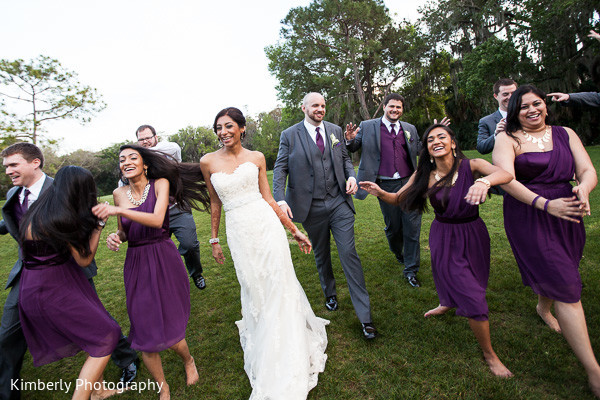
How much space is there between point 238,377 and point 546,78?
22965 millimetres

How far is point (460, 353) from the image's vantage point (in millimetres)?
3053

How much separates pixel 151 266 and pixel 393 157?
343 centimetres

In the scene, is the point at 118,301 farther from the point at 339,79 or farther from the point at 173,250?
the point at 339,79

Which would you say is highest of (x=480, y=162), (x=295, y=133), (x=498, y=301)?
(x=295, y=133)

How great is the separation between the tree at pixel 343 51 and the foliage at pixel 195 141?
33.5m

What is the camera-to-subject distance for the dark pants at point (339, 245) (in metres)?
3.58

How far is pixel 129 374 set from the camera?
10.8ft

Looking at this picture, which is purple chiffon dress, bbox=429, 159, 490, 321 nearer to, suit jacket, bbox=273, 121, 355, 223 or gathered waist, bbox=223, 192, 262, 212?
suit jacket, bbox=273, 121, 355, 223

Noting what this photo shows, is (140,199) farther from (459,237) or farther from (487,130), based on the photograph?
(487,130)

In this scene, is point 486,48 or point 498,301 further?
point 486,48

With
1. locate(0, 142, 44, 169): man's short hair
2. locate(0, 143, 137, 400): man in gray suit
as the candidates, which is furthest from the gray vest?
locate(0, 142, 44, 169): man's short hair

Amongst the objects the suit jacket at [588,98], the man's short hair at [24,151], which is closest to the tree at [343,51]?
the suit jacket at [588,98]

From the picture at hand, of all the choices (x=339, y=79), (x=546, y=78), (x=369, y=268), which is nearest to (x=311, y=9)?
(x=339, y=79)

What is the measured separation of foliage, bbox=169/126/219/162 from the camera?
2362 inches
